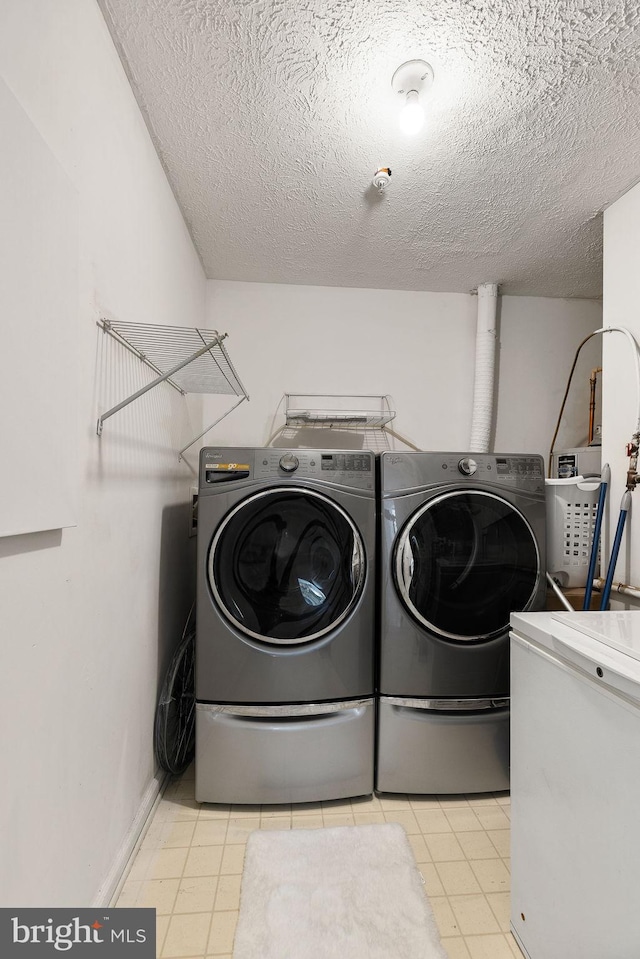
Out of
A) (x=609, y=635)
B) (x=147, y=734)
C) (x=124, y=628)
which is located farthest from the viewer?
(x=147, y=734)

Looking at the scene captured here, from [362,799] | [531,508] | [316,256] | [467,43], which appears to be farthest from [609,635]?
[316,256]

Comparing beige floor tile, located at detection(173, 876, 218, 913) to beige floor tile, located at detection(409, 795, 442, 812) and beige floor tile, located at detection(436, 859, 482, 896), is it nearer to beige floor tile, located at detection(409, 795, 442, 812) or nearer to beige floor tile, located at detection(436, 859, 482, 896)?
beige floor tile, located at detection(436, 859, 482, 896)

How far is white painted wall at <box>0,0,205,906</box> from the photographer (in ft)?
2.95

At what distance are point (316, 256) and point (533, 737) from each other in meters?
2.28

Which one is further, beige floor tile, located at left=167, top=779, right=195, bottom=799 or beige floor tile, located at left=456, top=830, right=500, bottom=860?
beige floor tile, located at left=167, top=779, right=195, bottom=799

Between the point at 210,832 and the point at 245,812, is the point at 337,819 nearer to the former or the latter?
the point at 245,812

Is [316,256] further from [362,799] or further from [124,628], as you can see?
[362,799]

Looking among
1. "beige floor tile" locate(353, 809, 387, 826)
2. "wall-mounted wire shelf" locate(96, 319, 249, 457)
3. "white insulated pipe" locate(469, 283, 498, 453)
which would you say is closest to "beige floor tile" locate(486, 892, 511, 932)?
"beige floor tile" locate(353, 809, 387, 826)

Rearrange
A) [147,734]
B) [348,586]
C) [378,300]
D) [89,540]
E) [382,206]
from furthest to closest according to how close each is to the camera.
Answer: [378,300] < [382,206] < [348,586] < [147,734] < [89,540]

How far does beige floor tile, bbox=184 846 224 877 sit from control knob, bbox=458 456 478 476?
5.15ft

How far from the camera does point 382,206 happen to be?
2109mm

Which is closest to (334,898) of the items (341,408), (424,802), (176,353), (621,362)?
(424,802)

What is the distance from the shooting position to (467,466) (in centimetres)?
200

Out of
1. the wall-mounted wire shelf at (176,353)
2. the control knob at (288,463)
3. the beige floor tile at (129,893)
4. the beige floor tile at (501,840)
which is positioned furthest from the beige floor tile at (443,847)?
the wall-mounted wire shelf at (176,353)
